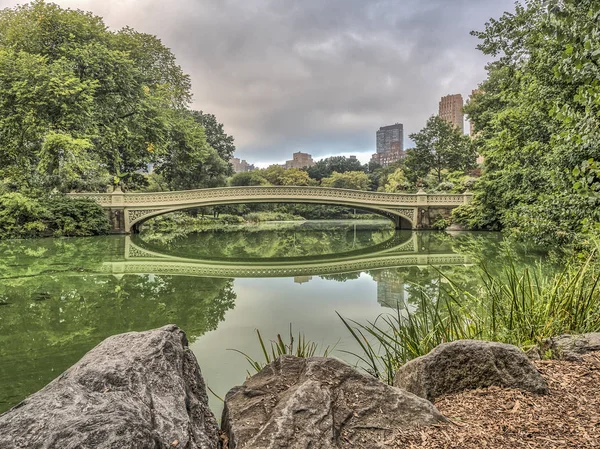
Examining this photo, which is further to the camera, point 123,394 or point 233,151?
point 233,151

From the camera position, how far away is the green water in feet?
11.6

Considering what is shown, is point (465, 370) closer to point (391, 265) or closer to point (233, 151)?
point (391, 265)

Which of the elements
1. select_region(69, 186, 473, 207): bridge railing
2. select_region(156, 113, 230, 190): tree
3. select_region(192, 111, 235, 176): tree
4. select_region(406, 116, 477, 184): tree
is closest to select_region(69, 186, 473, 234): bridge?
select_region(69, 186, 473, 207): bridge railing

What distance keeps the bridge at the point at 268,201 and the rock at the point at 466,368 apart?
55.2 ft

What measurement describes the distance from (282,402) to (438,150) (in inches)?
1036

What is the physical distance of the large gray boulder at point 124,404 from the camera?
1017mm

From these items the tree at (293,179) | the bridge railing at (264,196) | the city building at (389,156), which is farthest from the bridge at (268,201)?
the city building at (389,156)

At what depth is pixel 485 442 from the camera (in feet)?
4.68

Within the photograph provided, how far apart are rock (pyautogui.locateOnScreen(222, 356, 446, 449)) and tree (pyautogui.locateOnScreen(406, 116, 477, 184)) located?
84.7 ft

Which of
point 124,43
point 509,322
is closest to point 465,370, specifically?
point 509,322

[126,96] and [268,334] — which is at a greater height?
[126,96]

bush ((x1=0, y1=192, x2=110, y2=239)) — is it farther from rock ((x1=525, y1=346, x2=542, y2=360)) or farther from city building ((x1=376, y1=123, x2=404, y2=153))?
city building ((x1=376, y1=123, x2=404, y2=153))

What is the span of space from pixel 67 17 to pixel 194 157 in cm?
788

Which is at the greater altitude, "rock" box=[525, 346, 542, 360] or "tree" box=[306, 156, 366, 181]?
"tree" box=[306, 156, 366, 181]
